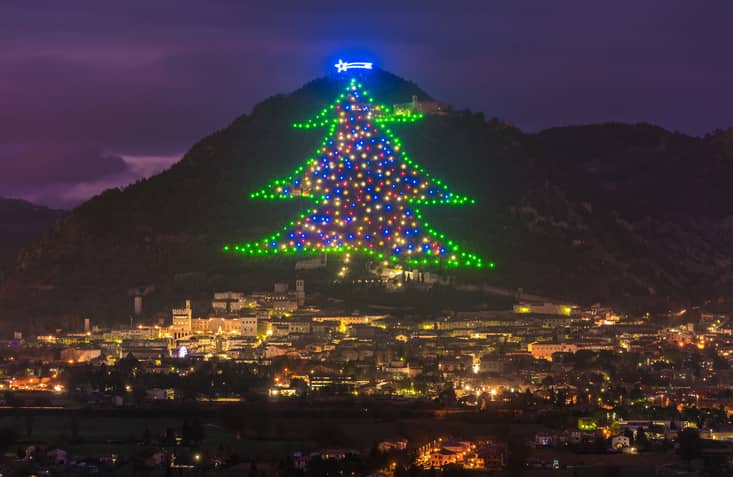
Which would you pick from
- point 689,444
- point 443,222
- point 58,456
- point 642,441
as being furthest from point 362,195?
point 58,456

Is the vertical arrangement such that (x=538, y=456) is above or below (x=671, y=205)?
below

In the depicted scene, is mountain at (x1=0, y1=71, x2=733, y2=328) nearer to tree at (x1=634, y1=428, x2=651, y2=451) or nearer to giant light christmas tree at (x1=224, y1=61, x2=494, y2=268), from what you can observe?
giant light christmas tree at (x1=224, y1=61, x2=494, y2=268)

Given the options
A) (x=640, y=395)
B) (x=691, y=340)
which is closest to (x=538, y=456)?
(x=640, y=395)

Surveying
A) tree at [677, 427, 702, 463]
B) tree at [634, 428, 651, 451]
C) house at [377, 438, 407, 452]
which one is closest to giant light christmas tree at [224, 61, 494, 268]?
tree at [634, 428, 651, 451]

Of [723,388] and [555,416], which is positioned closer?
[555,416]

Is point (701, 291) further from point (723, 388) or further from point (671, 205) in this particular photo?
point (723, 388)

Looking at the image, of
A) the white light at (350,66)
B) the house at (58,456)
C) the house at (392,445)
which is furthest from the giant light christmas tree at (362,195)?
the house at (58,456)
